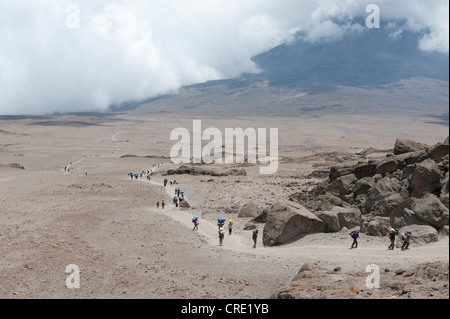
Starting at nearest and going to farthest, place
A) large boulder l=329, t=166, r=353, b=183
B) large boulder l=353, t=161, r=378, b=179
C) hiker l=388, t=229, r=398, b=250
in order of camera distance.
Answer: hiker l=388, t=229, r=398, b=250 → large boulder l=353, t=161, r=378, b=179 → large boulder l=329, t=166, r=353, b=183

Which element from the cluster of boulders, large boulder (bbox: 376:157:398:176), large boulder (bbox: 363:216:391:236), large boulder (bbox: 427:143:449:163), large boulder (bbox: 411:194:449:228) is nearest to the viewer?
large boulder (bbox: 411:194:449:228)

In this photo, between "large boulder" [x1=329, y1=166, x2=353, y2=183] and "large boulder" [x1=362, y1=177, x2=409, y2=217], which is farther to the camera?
"large boulder" [x1=329, y1=166, x2=353, y2=183]

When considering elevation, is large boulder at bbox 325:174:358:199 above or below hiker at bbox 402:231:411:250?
above

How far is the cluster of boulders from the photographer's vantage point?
54.7 feet

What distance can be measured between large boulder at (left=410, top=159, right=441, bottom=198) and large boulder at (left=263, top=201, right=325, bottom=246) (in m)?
4.41

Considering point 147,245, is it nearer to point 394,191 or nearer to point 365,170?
point 394,191

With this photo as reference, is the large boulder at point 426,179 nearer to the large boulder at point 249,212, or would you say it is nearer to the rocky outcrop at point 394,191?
the rocky outcrop at point 394,191

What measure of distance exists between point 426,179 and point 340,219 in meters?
4.10

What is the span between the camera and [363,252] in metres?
16.2

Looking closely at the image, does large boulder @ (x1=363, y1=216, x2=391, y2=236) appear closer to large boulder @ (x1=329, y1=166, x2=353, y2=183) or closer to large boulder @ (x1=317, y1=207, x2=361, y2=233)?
large boulder @ (x1=317, y1=207, x2=361, y2=233)

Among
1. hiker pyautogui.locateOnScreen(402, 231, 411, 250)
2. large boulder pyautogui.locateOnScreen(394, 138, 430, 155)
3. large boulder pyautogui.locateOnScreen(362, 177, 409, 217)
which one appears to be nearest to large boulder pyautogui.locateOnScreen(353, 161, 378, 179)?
large boulder pyautogui.locateOnScreen(394, 138, 430, 155)

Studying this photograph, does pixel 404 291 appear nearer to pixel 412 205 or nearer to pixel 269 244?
pixel 412 205

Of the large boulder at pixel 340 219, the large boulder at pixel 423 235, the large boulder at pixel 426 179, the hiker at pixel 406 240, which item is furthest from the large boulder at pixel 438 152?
the hiker at pixel 406 240
